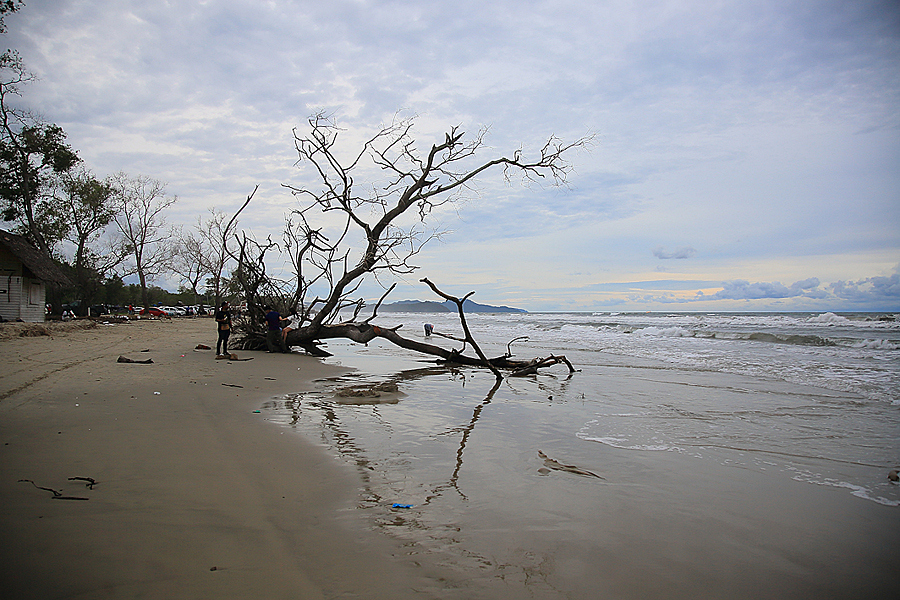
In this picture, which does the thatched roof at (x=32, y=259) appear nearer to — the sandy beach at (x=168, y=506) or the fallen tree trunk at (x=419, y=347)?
the fallen tree trunk at (x=419, y=347)

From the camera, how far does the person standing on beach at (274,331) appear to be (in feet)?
43.3

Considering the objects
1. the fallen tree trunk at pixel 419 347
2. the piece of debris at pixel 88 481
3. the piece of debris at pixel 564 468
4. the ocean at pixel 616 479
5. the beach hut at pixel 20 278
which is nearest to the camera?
the ocean at pixel 616 479

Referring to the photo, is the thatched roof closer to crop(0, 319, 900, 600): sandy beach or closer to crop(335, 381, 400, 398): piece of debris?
crop(0, 319, 900, 600): sandy beach

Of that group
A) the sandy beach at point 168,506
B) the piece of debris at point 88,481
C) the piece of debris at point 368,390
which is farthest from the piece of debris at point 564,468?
the piece of debris at point 368,390

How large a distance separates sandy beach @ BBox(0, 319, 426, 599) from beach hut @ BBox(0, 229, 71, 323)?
2027 cm

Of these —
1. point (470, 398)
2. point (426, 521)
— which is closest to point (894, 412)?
point (470, 398)

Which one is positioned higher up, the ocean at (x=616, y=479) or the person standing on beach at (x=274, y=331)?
the person standing on beach at (x=274, y=331)

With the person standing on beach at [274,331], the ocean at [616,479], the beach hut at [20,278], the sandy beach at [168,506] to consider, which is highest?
the beach hut at [20,278]

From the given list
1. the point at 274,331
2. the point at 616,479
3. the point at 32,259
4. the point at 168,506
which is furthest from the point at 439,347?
the point at 32,259

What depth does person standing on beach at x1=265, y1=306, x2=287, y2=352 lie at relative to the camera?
13.2 meters

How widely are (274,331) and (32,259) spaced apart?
1678 cm

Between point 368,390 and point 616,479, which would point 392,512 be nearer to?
point 616,479

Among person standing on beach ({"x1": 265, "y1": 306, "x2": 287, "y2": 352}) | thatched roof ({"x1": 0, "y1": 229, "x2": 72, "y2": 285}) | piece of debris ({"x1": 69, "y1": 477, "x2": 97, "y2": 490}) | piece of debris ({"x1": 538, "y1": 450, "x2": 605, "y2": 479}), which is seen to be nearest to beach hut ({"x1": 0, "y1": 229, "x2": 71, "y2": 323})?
→ thatched roof ({"x1": 0, "y1": 229, "x2": 72, "y2": 285})

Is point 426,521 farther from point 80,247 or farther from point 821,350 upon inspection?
point 80,247
